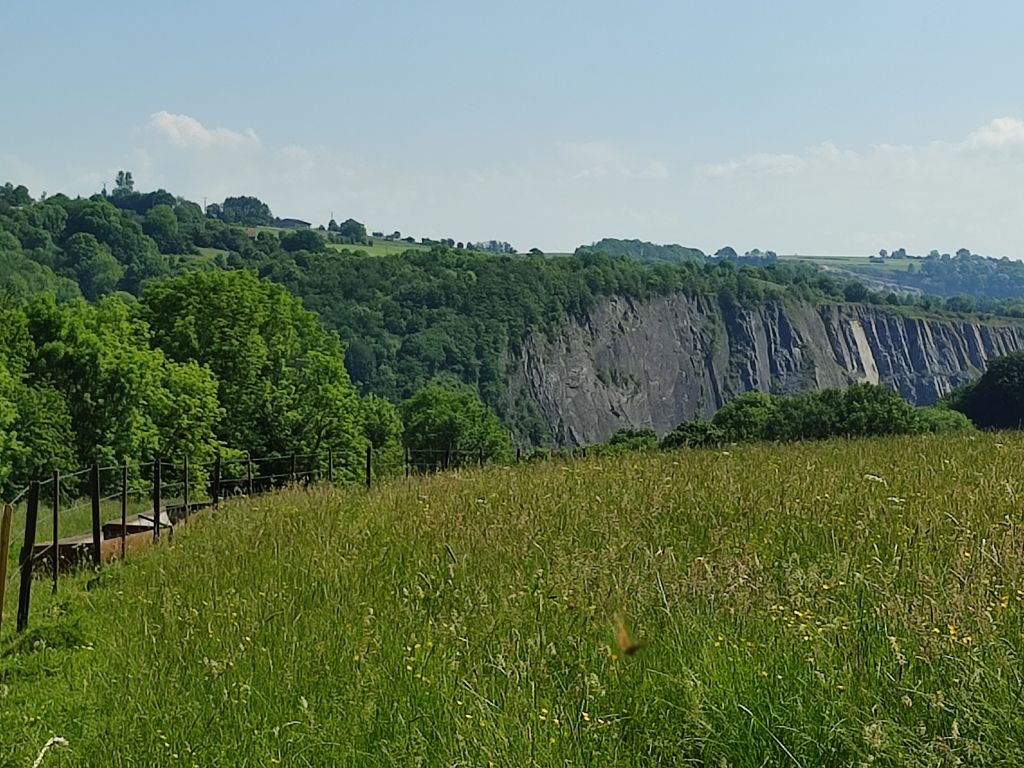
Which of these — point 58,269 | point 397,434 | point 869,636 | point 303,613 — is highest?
point 58,269

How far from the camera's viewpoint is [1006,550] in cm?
544

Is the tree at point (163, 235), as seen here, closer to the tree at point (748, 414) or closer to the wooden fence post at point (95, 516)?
the tree at point (748, 414)

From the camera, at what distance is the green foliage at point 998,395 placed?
7331 cm

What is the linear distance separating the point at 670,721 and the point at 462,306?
170558 mm

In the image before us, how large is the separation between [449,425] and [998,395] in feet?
129

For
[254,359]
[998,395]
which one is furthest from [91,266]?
[998,395]

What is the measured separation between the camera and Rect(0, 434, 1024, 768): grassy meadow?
14.1 feet

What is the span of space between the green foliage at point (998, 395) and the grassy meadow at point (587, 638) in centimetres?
6837

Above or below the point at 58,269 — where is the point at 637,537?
below

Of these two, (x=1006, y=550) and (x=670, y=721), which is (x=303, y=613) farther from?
(x=1006, y=550)

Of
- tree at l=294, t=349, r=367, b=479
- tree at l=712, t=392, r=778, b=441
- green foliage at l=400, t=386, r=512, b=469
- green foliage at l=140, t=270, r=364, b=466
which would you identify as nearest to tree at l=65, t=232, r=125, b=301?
green foliage at l=400, t=386, r=512, b=469

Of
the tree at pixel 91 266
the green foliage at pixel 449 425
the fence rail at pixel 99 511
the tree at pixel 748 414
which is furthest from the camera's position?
the tree at pixel 91 266

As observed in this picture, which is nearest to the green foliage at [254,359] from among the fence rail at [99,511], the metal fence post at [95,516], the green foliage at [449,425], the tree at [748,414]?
the fence rail at [99,511]

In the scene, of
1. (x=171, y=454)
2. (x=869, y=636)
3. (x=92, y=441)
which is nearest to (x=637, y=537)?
(x=869, y=636)
